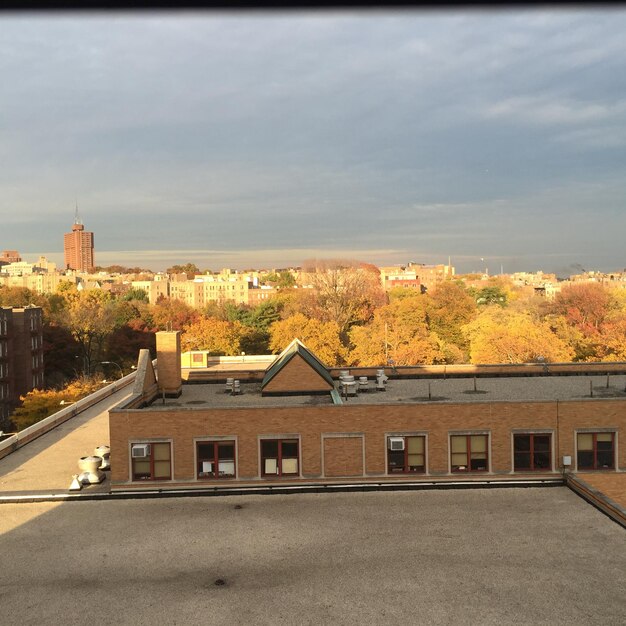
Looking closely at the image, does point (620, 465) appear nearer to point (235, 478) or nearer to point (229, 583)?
point (235, 478)

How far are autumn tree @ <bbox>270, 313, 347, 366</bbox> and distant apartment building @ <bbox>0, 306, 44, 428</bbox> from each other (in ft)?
106

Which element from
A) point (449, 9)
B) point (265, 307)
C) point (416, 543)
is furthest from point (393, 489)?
point (265, 307)

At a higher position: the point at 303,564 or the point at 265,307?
the point at 265,307

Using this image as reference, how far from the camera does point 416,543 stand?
23344mm

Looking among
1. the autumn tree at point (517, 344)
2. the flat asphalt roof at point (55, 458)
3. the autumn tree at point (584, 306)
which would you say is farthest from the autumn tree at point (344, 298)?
the flat asphalt roof at point (55, 458)

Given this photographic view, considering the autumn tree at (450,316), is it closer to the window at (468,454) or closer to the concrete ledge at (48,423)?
the concrete ledge at (48,423)

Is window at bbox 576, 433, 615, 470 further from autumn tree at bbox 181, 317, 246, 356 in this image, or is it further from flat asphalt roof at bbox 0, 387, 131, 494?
autumn tree at bbox 181, 317, 246, 356

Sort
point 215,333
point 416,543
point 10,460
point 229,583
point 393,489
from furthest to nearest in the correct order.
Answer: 1. point 215,333
2. point 10,460
3. point 393,489
4. point 416,543
5. point 229,583

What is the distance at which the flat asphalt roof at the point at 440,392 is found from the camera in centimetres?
3406

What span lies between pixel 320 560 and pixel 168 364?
1734cm

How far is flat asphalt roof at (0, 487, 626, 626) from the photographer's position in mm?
18875

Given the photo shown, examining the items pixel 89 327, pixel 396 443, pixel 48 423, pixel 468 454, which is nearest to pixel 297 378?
pixel 396 443

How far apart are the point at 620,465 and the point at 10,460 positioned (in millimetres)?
28457

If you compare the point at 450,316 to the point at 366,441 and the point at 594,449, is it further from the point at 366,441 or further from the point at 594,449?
the point at 366,441
